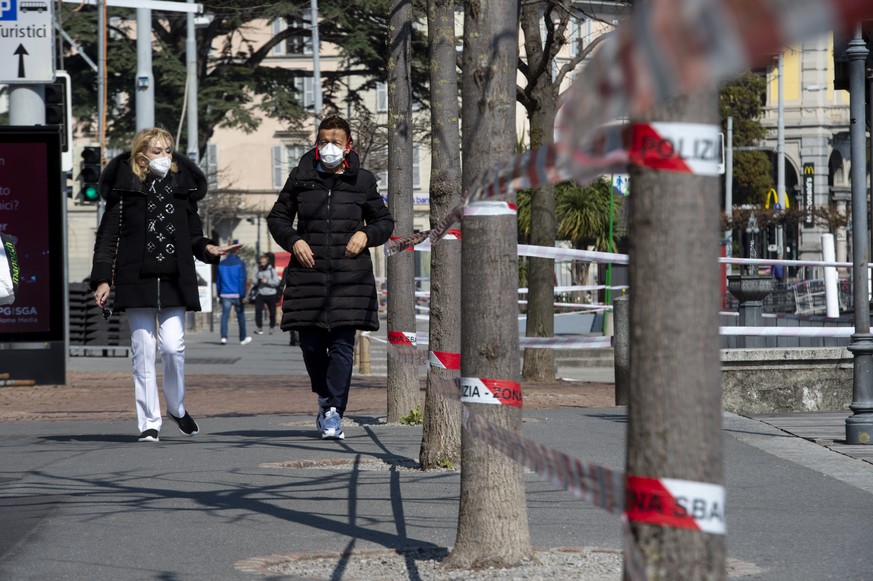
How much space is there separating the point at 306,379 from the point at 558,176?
14.4m

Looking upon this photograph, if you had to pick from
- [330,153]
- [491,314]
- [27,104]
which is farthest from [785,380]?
[27,104]

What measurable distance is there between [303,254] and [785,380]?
5.34 metres

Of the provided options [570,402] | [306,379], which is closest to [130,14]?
[306,379]

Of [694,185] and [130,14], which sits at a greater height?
[130,14]

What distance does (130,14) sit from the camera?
1267 inches

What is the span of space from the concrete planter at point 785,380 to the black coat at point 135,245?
494cm

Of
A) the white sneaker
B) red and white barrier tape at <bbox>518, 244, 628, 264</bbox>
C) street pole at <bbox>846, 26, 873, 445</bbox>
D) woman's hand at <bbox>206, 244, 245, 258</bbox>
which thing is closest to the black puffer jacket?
woman's hand at <bbox>206, 244, 245, 258</bbox>

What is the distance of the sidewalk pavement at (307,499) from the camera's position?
526cm

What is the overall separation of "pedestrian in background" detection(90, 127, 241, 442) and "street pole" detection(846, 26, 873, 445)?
160 inches

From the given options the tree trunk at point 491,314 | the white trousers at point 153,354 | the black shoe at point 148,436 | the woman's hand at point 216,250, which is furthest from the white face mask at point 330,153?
the tree trunk at point 491,314

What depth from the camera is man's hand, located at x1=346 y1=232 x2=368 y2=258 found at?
338 inches

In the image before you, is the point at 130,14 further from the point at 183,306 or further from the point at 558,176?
the point at 558,176

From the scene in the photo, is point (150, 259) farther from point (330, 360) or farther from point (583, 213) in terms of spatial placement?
point (583, 213)

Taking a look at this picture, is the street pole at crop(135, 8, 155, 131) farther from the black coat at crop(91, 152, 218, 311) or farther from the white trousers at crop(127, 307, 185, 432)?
the white trousers at crop(127, 307, 185, 432)
